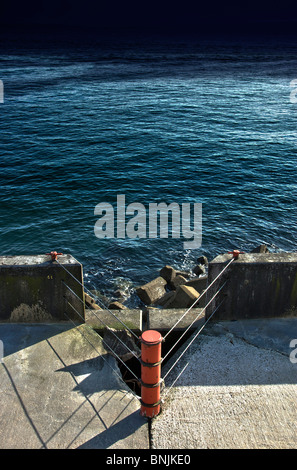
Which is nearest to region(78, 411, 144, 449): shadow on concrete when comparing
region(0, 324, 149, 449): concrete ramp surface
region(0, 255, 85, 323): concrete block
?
region(0, 324, 149, 449): concrete ramp surface

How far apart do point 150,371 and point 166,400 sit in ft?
2.32

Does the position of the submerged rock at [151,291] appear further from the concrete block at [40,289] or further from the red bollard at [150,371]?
the red bollard at [150,371]

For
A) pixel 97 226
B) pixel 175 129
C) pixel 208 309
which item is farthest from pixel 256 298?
pixel 175 129

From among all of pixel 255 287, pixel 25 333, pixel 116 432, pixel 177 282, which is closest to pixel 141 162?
pixel 177 282

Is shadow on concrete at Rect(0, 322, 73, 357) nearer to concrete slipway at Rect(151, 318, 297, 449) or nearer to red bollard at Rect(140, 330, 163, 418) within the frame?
concrete slipway at Rect(151, 318, 297, 449)

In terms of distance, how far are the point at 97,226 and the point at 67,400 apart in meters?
13.5

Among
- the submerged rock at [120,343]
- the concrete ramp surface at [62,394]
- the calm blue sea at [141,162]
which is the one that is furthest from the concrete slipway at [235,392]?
the calm blue sea at [141,162]

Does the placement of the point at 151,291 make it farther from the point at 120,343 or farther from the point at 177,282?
the point at 120,343

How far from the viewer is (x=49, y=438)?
5137 mm

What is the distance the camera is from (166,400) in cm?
571

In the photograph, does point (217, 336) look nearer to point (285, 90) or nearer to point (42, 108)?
point (42, 108)

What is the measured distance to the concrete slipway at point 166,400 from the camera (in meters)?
5.16

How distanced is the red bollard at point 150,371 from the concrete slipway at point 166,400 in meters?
0.17
